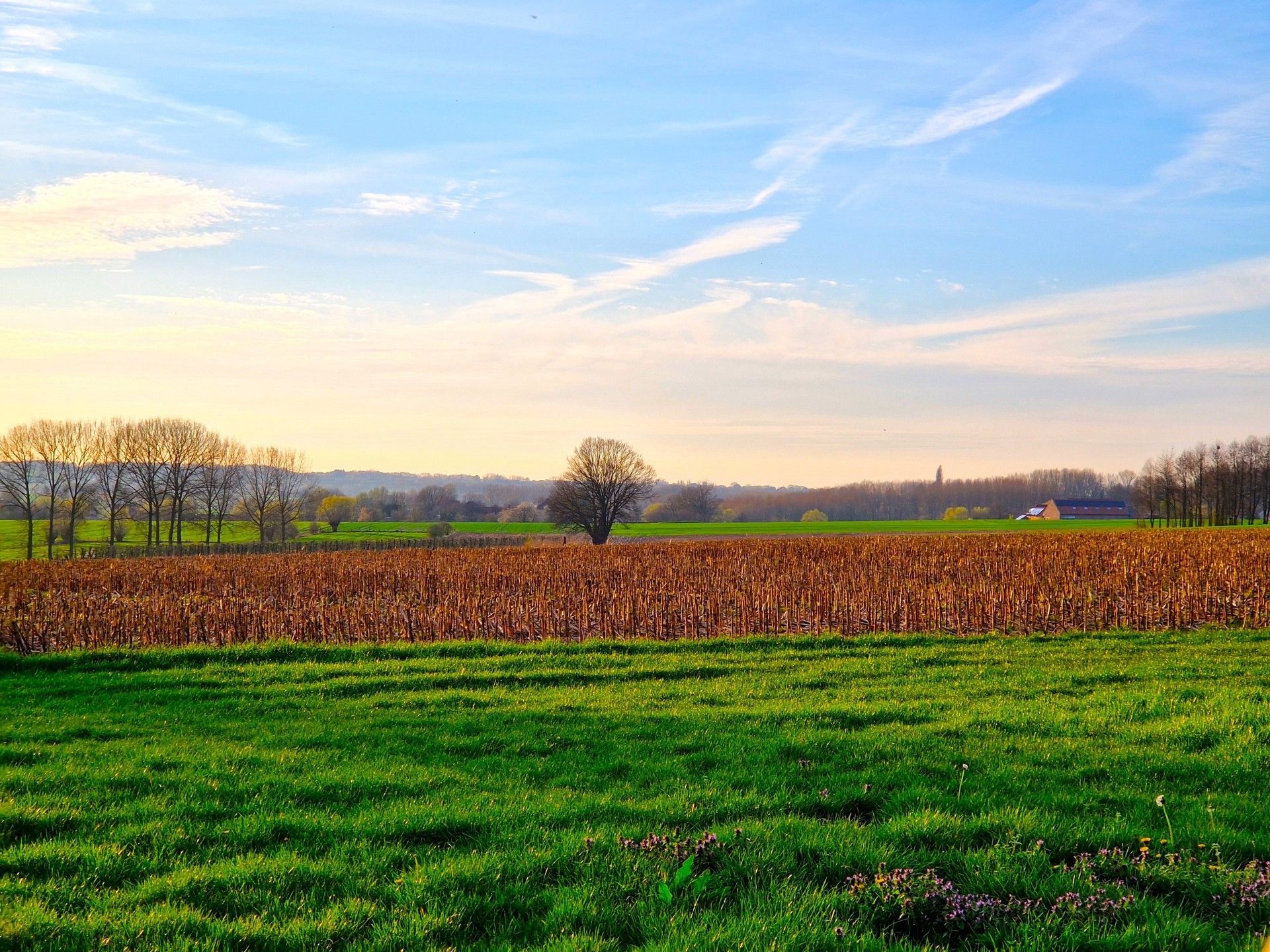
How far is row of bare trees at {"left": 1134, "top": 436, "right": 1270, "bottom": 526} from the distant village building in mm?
22400

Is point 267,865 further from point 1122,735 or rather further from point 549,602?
point 549,602

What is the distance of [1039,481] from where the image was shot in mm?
182250

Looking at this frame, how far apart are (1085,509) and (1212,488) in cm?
3577

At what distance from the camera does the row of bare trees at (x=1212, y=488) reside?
93.0 metres

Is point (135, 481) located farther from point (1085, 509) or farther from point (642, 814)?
point (1085, 509)

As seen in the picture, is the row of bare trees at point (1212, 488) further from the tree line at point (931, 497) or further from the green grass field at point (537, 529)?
the tree line at point (931, 497)

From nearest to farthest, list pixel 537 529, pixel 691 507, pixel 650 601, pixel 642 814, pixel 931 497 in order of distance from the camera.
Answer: pixel 642 814, pixel 650 601, pixel 537 529, pixel 691 507, pixel 931 497

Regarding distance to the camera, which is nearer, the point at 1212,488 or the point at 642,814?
the point at 642,814

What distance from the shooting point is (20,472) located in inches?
2783

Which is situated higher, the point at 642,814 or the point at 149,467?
the point at 149,467

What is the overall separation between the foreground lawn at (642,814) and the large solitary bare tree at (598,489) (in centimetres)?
6058

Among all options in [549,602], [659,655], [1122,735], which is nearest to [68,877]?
[1122,735]

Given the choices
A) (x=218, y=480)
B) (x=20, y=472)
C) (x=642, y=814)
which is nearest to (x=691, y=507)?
(x=218, y=480)

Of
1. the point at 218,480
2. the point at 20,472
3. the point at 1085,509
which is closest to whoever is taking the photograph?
the point at 20,472
